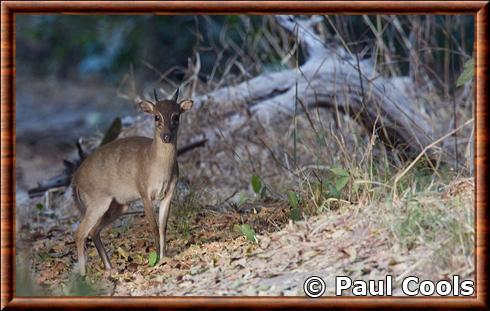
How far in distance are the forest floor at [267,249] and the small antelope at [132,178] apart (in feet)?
0.94

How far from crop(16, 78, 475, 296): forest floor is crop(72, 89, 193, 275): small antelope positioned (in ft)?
0.94

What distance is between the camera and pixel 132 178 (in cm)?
708

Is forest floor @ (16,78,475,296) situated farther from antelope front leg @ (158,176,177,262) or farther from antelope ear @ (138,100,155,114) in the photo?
antelope ear @ (138,100,155,114)

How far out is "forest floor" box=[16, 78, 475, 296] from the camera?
5.87 meters

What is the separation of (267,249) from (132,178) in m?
1.18

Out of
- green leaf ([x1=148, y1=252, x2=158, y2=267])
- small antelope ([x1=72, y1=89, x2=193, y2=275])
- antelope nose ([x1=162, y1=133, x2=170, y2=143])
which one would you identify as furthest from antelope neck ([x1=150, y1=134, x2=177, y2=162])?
green leaf ([x1=148, y1=252, x2=158, y2=267])

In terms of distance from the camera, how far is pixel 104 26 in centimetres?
1415

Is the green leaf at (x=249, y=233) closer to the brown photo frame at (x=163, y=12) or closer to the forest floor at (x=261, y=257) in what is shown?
the forest floor at (x=261, y=257)

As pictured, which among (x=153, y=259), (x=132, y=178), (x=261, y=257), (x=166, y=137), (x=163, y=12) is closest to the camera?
(x=163, y=12)

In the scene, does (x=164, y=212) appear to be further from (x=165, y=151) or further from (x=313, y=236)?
(x=313, y=236)

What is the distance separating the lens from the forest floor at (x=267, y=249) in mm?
5871

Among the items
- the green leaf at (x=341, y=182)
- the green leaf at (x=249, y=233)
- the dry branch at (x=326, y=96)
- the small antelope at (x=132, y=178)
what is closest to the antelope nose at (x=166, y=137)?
the small antelope at (x=132, y=178)

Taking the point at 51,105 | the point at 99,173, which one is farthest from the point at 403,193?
the point at 51,105

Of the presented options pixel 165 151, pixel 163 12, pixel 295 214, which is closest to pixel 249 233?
pixel 295 214
